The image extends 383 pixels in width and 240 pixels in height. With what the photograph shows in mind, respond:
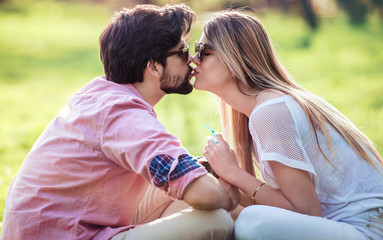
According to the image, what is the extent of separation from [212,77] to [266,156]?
0.78 metres

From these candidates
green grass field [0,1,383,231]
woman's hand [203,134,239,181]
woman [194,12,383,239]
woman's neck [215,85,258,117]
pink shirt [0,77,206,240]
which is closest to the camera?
pink shirt [0,77,206,240]

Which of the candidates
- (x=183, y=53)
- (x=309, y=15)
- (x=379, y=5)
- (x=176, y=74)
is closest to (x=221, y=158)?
(x=176, y=74)

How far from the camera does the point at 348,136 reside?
118 inches

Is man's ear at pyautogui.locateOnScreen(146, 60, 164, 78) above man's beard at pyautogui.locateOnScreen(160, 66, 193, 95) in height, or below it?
A: above

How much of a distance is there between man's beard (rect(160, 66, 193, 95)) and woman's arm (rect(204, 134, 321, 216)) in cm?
51

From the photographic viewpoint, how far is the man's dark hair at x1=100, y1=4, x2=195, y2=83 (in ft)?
10.2

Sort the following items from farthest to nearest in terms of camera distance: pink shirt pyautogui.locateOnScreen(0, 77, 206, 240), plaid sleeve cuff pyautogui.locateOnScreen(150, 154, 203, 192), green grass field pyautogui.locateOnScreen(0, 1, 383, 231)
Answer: green grass field pyautogui.locateOnScreen(0, 1, 383, 231), pink shirt pyautogui.locateOnScreen(0, 77, 206, 240), plaid sleeve cuff pyautogui.locateOnScreen(150, 154, 203, 192)

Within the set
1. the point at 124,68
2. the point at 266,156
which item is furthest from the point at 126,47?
the point at 266,156

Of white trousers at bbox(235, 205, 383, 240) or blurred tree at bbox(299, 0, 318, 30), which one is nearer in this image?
white trousers at bbox(235, 205, 383, 240)

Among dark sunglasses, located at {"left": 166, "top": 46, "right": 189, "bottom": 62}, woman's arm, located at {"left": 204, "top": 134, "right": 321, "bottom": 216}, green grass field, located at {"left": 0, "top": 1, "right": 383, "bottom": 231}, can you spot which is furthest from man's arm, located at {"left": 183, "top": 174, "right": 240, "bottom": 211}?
green grass field, located at {"left": 0, "top": 1, "right": 383, "bottom": 231}

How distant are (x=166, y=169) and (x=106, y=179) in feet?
1.41

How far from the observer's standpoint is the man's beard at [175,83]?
3285 millimetres

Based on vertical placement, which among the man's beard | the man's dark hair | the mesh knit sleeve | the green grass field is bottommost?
the green grass field

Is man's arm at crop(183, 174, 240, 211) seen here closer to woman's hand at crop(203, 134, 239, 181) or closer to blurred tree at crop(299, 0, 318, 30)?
woman's hand at crop(203, 134, 239, 181)
